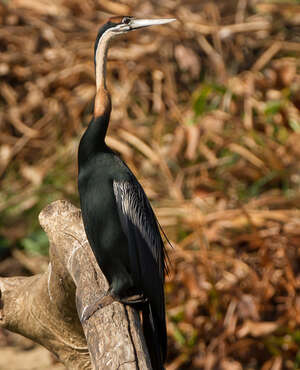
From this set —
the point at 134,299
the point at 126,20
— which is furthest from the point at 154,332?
the point at 126,20

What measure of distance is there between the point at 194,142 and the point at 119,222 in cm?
215

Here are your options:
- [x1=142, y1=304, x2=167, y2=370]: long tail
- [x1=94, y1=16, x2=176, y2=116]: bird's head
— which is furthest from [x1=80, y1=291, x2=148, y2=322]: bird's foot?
[x1=94, y1=16, x2=176, y2=116]: bird's head

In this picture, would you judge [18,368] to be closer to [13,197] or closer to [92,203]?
[13,197]

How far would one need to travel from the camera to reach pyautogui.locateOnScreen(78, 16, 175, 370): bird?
1.96m

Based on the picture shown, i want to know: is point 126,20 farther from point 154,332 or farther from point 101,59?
point 154,332

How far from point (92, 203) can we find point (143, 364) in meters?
0.72

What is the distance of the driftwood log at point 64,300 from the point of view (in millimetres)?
1575

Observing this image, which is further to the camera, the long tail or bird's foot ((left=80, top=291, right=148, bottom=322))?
the long tail

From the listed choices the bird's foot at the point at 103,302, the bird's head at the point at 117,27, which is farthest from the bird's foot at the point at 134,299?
the bird's head at the point at 117,27

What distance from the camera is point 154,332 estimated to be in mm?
1951

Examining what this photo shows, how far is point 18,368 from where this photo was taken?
3.63m

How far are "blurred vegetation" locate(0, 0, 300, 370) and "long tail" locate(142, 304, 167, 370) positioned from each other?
142 cm

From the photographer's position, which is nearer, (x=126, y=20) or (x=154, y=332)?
(x=154, y=332)

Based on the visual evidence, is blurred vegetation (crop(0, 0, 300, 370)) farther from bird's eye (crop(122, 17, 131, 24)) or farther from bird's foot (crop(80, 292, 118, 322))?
bird's foot (crop(80, 292, 118, 322))
